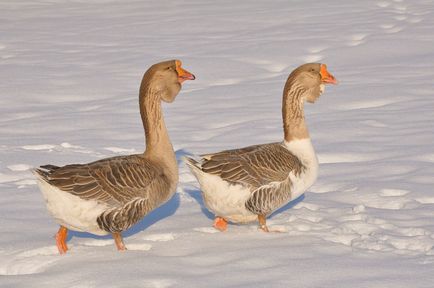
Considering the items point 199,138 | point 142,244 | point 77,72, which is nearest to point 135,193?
point 142,244

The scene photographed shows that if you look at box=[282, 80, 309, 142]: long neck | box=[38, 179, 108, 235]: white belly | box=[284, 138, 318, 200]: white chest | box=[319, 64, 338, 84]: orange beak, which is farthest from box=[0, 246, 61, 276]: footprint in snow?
box=[319, 64, 338, 84]: orange beak

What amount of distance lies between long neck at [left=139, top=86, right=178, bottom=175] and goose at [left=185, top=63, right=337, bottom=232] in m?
0.28

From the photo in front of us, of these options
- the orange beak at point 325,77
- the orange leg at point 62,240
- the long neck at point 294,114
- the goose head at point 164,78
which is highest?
the goose head at point 164,78

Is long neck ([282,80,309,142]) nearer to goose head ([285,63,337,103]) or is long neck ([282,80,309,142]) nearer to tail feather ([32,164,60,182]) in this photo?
goose head ([285,63,337,103])

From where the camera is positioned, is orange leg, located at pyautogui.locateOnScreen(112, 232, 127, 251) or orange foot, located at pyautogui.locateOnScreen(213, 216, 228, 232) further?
orange foot, located at pyautogui.locateOnScreen(213, 216, 228, 232)

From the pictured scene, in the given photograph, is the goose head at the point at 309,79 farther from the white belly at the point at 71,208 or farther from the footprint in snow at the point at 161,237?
the white belly at the point at 71,208

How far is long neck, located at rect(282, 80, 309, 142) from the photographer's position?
24.8 ft

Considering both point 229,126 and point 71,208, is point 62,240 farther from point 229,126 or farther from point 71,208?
point 229,126

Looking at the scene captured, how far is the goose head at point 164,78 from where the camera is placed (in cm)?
721

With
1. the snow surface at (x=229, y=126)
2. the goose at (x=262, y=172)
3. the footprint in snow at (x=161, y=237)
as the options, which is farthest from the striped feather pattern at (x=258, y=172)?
the footprint in snow at (x=161, y=237)

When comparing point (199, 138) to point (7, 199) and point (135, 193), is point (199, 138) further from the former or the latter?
point (135, 193)

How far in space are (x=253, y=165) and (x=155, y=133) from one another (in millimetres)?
900

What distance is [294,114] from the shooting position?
7.61m

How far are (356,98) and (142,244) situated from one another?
6.92 meters
